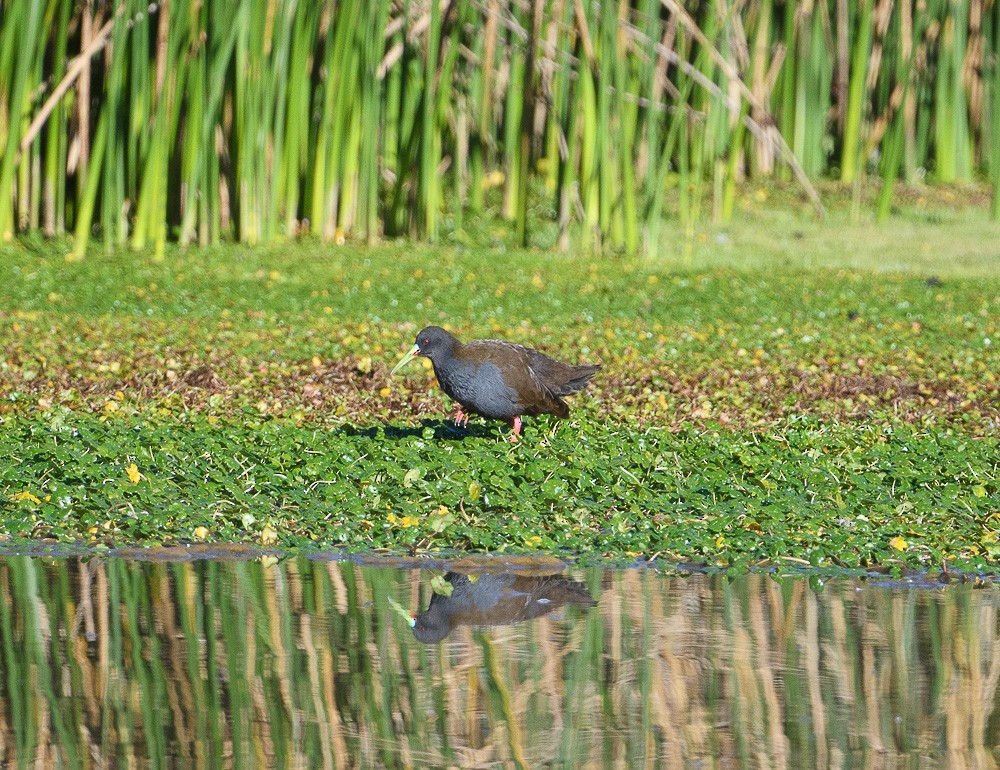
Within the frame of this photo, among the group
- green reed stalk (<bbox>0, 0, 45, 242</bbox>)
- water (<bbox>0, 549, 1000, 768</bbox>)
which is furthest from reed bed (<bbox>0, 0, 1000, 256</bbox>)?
water (<bbox>0, 549, 1000, 768</bbox>)

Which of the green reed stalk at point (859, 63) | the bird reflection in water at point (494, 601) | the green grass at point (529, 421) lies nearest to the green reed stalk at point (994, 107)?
the green reed stalk at point (859, 63)

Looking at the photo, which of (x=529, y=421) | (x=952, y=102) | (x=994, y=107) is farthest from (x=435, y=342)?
(x=952, y=102)

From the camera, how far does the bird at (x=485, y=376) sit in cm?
870

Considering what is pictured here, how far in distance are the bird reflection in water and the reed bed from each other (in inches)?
389

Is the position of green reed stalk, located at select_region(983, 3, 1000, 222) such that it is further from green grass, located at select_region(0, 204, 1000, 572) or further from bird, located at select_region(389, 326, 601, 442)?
bird, located at select_region(389, 326, 601, 442)

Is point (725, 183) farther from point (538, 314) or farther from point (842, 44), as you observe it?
point (538, 314)

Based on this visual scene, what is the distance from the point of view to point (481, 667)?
5.96 meters

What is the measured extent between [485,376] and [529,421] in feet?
3.21

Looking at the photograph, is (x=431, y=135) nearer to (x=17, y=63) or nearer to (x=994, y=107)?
(x=17, y=63)

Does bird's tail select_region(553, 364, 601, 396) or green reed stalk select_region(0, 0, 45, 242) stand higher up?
green reed stalk select_region(0, 0, 45, 242)

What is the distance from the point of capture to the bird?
8.70m

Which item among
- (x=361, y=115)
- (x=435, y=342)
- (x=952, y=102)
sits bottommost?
(x=435, y=342)

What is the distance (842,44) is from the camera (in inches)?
828

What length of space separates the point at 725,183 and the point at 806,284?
3939 mm
